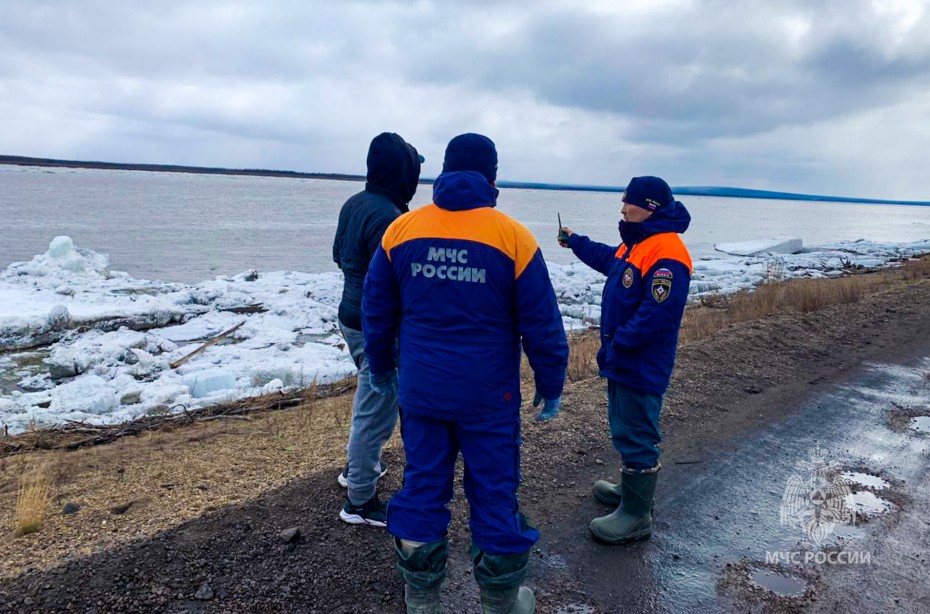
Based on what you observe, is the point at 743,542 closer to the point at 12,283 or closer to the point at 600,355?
the point at 600,355

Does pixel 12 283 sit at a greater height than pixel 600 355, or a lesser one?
lesser

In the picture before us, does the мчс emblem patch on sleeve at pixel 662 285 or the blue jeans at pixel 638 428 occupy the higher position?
the мчс emblem patch on sleeve at pixel 662 285

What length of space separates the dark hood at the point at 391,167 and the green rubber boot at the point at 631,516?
A: 217 cm

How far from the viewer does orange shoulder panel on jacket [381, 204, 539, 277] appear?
2.67 metres

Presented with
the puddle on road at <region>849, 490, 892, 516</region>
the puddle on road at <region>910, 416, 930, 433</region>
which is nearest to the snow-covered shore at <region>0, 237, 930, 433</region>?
the puddle on road at <region>849, 490, 892, 516</region>

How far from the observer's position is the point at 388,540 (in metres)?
3.57

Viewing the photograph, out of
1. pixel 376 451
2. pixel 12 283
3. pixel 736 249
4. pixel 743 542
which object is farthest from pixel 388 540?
pixel 736 249

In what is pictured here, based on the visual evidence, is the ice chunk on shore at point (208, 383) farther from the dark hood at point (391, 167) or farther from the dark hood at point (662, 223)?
the dark hood at point (662, 223)

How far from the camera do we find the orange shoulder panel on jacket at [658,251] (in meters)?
3.56

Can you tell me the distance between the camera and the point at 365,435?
3.66 m

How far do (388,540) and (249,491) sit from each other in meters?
1.14

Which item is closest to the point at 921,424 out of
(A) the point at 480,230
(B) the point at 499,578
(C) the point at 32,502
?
(B) the point at 499,578

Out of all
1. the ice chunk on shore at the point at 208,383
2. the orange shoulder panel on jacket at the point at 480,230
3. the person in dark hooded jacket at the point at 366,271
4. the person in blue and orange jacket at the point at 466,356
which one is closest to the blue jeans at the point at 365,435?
the person in dark hooded jacket at the point at 366,271

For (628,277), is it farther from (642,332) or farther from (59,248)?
(59,248)
